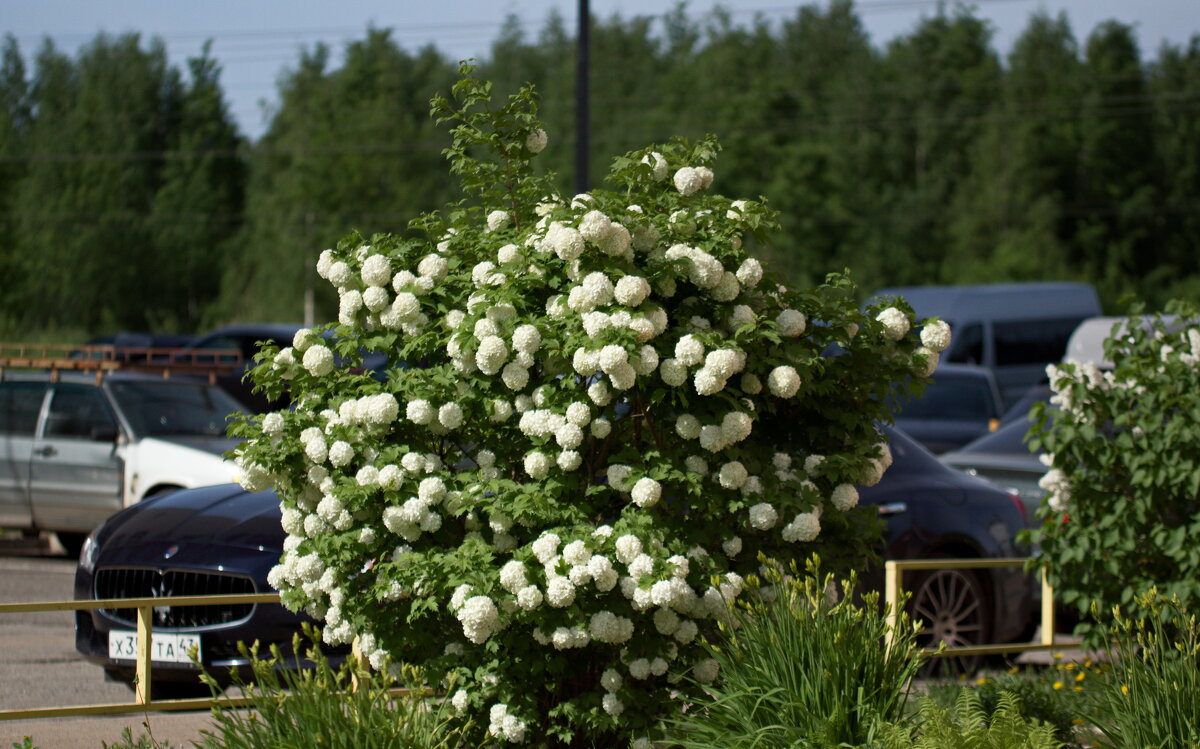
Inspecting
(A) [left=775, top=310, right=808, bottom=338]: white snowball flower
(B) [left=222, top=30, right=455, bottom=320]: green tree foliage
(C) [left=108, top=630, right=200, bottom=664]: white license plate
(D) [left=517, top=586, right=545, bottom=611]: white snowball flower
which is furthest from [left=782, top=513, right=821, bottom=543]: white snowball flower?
(B) [left=222, top=30, right=455, bottom=320]: green tree foliage

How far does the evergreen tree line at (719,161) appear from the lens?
181 ft

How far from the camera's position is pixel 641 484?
4.47 metres

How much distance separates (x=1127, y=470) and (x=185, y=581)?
459 cm

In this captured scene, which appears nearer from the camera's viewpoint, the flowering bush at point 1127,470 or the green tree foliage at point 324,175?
the flowering bush at point 1127,470

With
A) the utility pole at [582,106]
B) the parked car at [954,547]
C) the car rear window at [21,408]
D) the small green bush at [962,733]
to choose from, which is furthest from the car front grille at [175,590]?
the utility pole at [582,106]

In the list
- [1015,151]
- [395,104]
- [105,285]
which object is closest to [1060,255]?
[1015,151]

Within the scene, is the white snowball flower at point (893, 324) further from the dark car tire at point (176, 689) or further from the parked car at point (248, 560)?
the dark car tire at point (176, 689)

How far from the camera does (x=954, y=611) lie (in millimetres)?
8656

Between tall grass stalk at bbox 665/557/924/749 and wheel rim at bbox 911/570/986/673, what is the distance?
419cm

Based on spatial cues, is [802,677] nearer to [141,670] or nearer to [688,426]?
[688,426]

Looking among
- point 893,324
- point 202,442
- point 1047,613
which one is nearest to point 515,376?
point 893,324

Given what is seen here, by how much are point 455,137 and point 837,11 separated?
222 ft

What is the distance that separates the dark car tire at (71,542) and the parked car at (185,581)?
7.40 m

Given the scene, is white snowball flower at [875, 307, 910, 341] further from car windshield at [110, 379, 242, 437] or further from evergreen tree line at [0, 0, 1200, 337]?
evergreen tree line at [0, 0, 1200, 337]
